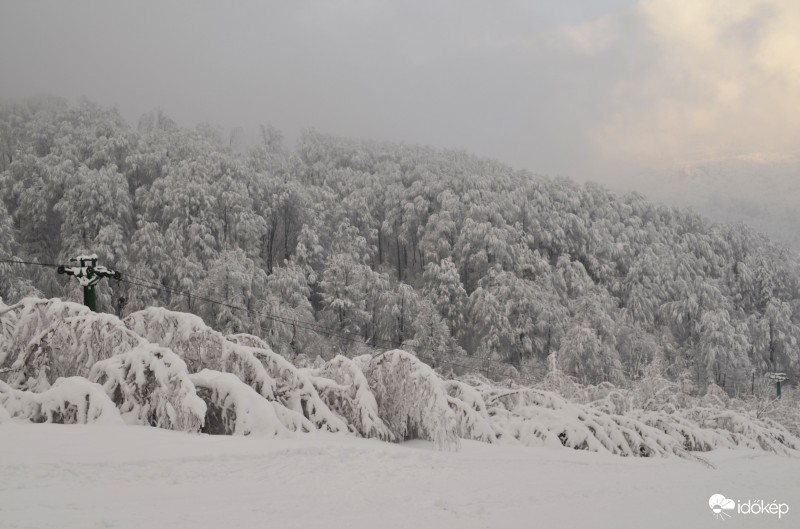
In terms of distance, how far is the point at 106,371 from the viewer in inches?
258

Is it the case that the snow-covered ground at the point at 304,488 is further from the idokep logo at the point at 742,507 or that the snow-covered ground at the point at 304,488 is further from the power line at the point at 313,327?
the power line at the point at 313,327

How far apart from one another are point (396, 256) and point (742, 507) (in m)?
46.3

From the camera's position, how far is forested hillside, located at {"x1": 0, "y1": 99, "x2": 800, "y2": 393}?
3319 cm

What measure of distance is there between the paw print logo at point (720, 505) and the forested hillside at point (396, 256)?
2387 cm

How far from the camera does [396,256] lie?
52375 mm

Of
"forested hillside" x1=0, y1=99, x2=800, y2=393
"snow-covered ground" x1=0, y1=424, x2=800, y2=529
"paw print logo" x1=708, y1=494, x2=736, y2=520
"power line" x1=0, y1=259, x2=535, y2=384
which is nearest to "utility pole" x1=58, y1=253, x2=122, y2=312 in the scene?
"snow-covered ground" x1=0, y1=424, x2=800, y2=529

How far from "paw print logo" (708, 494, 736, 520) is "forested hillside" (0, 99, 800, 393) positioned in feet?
78.3

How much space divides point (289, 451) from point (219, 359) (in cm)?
242

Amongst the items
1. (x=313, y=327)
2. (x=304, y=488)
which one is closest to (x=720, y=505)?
(x=304, y=488)

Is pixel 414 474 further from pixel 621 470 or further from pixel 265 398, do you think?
pixel 621 470

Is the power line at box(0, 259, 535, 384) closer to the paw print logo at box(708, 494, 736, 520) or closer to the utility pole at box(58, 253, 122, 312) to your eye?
the utility pole at box(58, 253, 122, 312)

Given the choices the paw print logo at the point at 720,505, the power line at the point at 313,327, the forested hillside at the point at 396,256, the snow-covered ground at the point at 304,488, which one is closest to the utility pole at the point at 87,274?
the snow-covered ground at the point at 304,488

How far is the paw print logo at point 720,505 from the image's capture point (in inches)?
229

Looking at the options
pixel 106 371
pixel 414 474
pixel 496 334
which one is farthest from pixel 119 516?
pixel 496 334
